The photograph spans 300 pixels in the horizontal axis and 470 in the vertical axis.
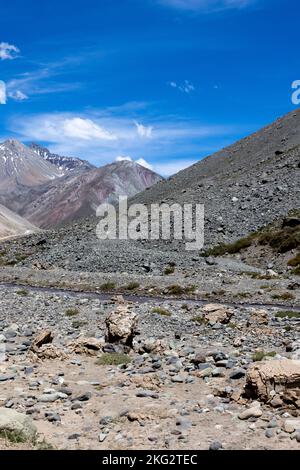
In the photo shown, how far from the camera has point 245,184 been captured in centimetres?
8412

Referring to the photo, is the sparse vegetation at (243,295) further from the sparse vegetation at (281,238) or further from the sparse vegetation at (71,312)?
the sparse vegetation at (71,312)

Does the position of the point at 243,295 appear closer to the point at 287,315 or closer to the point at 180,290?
the point at 180,290

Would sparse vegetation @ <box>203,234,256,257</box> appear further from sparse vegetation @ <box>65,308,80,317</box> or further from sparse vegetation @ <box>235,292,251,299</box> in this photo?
sparse vegetation @ <box>65,308,80,317</box>

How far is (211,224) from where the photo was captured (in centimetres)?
7225

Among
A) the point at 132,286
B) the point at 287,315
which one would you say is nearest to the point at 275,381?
the point at 287,315

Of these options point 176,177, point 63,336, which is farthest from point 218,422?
point 176,177

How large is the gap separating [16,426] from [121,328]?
34.6 ft

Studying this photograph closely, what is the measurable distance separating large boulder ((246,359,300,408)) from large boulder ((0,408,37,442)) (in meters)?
6.06

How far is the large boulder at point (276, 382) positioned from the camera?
13172 mm

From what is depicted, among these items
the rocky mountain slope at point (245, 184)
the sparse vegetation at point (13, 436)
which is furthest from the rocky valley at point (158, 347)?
the rocky mountain slope at point (245, 184)

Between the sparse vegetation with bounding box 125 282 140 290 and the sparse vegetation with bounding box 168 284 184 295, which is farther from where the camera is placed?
the sparse vegetation with bounding box 125 282 140 290

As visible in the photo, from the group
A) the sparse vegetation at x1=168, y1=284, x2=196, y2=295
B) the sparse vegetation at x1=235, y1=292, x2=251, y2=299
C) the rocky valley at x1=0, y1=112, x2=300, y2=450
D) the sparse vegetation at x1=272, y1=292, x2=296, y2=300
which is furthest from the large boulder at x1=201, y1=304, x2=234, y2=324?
the sparse vegetation at x1=168, y1=284, x2=196, y2=295

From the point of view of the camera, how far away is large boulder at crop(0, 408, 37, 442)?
1136 cm

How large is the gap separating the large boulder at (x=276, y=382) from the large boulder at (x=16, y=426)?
606cm
